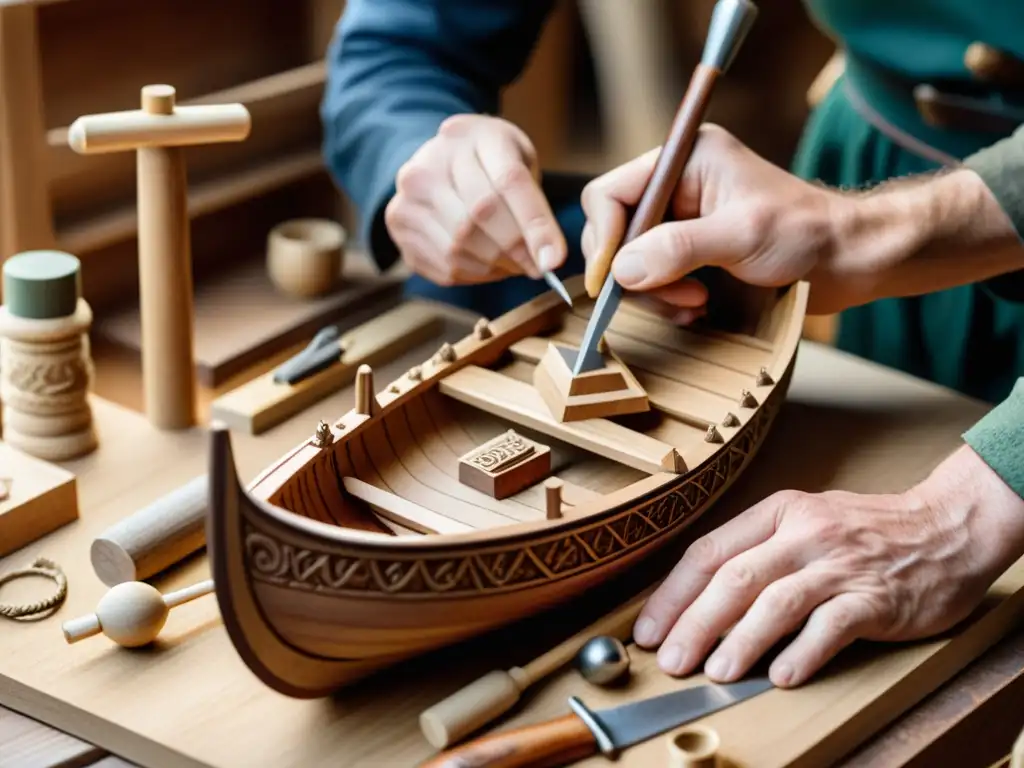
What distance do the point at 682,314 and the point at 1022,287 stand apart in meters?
0.46

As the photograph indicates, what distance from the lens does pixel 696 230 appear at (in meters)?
1.51

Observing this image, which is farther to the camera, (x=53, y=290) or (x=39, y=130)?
(x=39, y=130)

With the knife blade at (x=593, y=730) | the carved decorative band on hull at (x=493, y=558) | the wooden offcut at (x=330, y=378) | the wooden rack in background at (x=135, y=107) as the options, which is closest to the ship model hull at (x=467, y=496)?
the carved decorative band on hull at (x=493, y=558)

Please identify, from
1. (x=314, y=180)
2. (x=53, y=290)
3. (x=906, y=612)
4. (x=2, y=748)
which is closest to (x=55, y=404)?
(x=53, y=290)

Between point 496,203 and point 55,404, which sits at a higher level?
point 496,203

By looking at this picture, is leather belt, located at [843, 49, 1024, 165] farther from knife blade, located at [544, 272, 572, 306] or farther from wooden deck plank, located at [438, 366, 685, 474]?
wooden deck plank, located at [438, 366, 685, 474]

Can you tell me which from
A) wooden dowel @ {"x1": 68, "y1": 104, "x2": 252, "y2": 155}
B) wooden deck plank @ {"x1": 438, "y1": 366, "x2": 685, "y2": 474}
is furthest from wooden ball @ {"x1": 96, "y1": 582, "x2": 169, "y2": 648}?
wooden dowel @ {"x1": 68, "y1": 104, "x2": 252, "y2": 155}

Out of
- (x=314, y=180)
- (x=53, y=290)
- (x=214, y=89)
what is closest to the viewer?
(x=53, y=290)

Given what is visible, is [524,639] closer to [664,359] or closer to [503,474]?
[503,474]

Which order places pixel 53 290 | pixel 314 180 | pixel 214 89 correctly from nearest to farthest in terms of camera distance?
pixel 53 290 < pixel 214 89 < pixel 314 180

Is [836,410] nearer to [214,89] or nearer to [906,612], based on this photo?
[906,612]

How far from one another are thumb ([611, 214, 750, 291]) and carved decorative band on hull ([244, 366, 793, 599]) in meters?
0.22

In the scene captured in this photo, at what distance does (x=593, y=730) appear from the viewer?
1136 mm

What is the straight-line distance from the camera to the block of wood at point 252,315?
196cm
